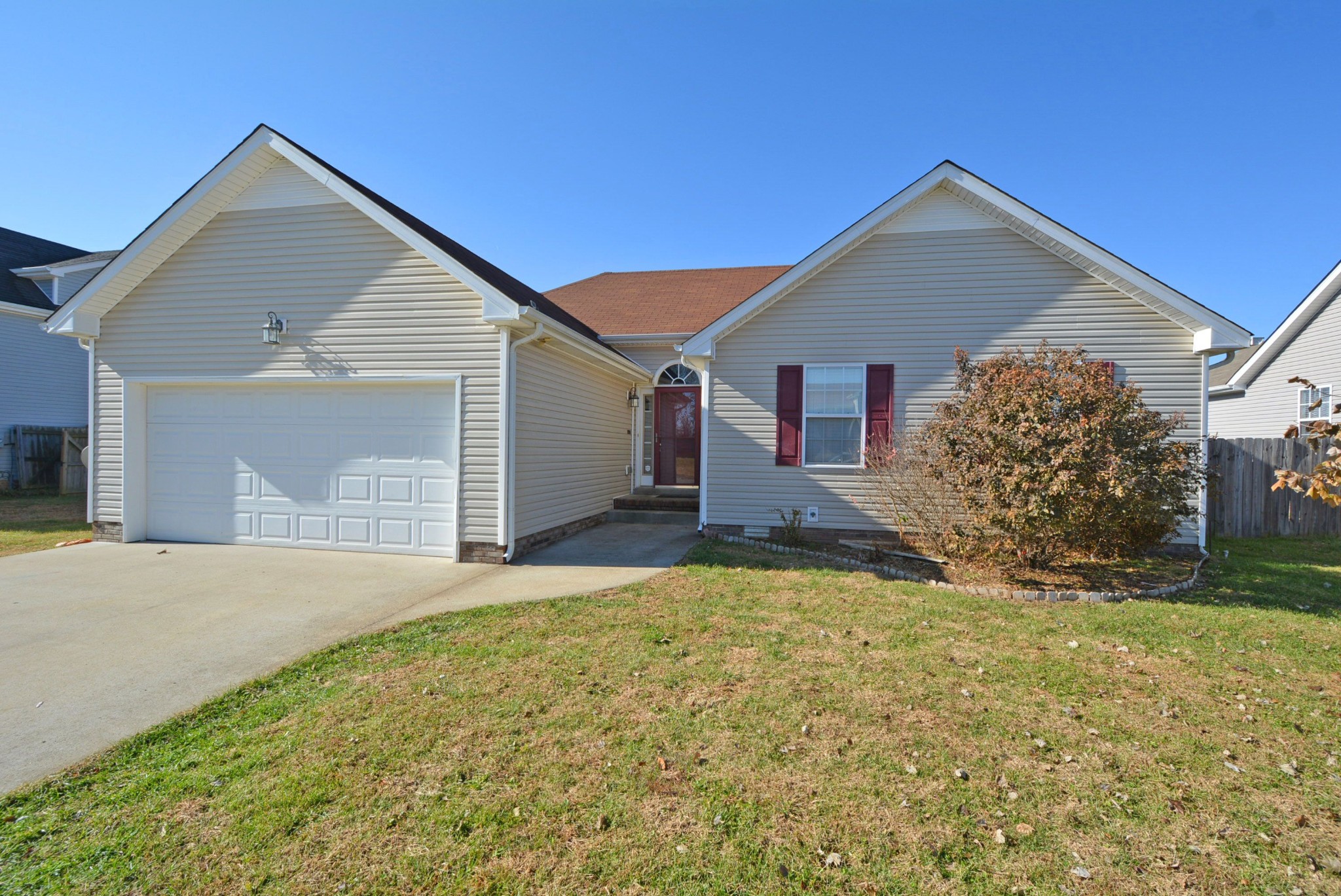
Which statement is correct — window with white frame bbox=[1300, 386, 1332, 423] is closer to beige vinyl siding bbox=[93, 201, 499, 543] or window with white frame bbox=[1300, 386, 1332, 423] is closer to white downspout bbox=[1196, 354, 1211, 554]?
white downspout bbox=[1196, 354, 1211, 554]

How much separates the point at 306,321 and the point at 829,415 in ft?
25.2

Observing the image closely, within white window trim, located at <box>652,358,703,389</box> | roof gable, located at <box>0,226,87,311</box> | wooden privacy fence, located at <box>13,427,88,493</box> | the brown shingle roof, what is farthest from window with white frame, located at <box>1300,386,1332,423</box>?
roof gable, located at <box>0,226,87,311</box>

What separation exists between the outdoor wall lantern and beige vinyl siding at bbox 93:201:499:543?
8 centimetres

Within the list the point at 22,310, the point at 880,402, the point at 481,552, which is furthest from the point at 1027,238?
the point at 22,310

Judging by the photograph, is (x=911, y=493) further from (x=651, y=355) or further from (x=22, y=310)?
(x=22, y=310)

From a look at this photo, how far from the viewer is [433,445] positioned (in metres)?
8.20

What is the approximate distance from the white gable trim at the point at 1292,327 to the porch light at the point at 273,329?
19.9m

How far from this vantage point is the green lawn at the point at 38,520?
9.04m

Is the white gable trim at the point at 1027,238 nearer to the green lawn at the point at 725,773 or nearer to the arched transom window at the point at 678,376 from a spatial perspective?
the arched transom window at the point at 678,376

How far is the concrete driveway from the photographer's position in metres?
3.72

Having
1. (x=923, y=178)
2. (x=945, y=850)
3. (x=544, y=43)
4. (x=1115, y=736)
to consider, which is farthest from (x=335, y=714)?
(x=544, y=43)

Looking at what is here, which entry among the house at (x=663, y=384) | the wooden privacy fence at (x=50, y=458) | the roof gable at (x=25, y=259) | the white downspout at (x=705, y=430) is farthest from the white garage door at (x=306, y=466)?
the roof gable at (x=25, y=259)

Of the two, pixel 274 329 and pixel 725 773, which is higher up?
pixel 274 329

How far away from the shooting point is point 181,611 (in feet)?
18.9
